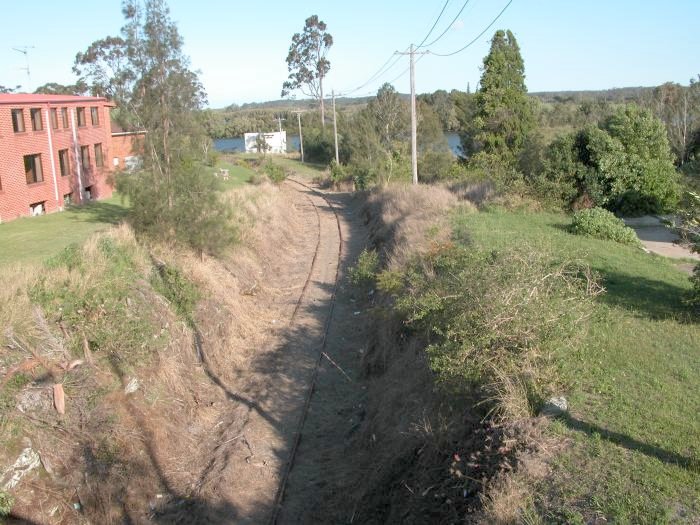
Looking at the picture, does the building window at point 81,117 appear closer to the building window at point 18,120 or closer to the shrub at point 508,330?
the building window at point 18,120

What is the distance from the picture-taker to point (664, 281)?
12.6 meters

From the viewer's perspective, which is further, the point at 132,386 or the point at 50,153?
the point at 50,153

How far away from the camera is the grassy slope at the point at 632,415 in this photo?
563cm

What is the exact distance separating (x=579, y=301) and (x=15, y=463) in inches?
305

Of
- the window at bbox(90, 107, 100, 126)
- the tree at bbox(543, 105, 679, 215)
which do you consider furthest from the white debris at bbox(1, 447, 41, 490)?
the window at bbox(90, 107, 100, 126)

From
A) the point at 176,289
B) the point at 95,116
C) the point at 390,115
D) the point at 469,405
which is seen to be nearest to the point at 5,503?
the point at 469,405

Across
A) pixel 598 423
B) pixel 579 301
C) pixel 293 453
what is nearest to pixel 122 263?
pixel 293 453

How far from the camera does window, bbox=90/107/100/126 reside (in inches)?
1299

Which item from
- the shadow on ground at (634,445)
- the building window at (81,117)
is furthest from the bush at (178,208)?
the building window at (81,117)

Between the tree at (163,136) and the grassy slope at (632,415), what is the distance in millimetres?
10533

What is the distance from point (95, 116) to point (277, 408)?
26.4 meters

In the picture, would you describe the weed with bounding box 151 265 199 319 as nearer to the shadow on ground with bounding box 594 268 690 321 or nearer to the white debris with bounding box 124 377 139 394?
the white debris with bounding box 124 377 139 394

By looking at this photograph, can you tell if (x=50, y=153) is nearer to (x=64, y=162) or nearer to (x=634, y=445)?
(x=64, y=162)

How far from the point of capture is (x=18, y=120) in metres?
25.0
